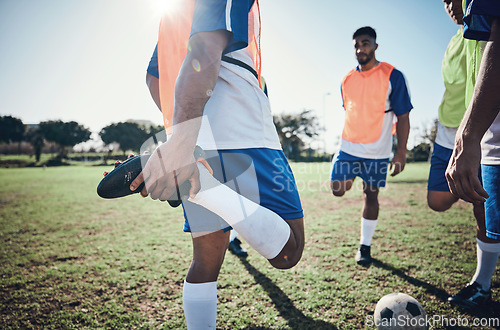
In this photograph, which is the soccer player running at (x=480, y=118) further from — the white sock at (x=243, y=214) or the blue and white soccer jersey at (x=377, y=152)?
the blue and white soccer jersey at (x=377, y=152)

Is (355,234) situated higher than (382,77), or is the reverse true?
(382,77)

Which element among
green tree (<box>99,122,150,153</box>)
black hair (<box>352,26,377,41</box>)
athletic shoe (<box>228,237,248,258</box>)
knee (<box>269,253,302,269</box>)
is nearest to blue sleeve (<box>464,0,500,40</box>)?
knee (<box>269,253,302,269</box>)

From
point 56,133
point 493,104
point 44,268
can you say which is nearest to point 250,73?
point 493,104

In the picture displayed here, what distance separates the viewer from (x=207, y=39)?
97 cm

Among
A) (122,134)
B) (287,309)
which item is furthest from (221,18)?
(122,134)

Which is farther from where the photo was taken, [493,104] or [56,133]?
[56,133]

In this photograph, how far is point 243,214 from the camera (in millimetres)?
1145

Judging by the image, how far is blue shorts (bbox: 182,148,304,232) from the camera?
130 centimetres

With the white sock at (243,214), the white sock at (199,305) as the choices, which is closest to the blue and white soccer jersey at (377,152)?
the white sock at (243,214)

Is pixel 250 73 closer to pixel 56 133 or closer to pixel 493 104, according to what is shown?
pixel 493 104

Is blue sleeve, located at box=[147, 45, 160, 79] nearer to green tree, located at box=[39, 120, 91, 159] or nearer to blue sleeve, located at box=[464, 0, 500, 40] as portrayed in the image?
blue sleeve, located at box=[464, 0, 500, 40]

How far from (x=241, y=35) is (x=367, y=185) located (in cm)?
256

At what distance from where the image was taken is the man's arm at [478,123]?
0.95m

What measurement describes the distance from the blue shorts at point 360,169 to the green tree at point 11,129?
62.0m
